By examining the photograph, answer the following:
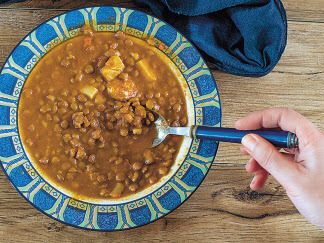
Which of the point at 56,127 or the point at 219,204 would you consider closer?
the point at 56,127

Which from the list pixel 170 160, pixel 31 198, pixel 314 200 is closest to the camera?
pixel 314 200

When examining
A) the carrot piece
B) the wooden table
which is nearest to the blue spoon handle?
the wooden table

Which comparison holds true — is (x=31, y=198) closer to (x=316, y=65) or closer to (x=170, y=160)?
(x=170, y=160)

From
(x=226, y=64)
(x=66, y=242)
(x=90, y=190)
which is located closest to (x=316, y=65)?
(x=226, y=64)

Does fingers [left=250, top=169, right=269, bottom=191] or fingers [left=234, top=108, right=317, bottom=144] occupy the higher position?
fingers [left=234, top=108, right=317, bottom=144]

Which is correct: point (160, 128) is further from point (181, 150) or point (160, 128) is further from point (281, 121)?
point (281, 121)

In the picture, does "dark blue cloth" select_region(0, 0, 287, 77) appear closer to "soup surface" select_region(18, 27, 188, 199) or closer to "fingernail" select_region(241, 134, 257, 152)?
"soup surface" select_region(18, 27, 188, 199)
